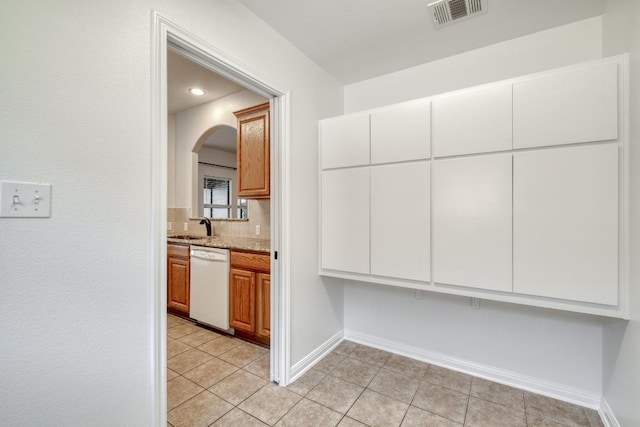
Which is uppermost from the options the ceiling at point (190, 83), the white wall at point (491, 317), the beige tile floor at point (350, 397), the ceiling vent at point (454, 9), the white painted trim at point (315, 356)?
the ceiling at point (190, 83)

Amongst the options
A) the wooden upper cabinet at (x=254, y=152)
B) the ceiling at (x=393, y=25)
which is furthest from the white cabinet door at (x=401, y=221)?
the wooden upper cabinet at (x=254, y=152)

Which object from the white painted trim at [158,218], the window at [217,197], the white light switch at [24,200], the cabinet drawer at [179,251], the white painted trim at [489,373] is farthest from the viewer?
the window at [217,197]

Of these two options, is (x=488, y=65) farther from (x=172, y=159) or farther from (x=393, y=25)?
(x=172, y=159)

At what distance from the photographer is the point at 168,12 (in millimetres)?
1371

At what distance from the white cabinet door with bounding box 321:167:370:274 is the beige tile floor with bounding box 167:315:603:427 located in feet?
2.73

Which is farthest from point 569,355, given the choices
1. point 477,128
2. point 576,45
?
point 576,45

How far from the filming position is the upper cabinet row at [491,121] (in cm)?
157

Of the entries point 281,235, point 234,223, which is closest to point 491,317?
point 281,235

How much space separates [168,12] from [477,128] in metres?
1.86

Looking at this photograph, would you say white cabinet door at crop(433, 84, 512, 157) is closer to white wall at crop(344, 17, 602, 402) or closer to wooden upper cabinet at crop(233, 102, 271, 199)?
white wall at crop(344, 17, 602, 402)

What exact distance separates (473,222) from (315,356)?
5.45ft

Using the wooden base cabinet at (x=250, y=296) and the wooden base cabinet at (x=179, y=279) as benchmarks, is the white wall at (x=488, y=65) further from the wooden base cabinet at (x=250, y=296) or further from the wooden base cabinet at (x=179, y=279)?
the wooden base cabinet at (x=179, y=279)

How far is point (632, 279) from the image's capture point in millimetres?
1479

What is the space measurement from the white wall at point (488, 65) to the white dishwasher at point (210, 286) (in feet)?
6.78
